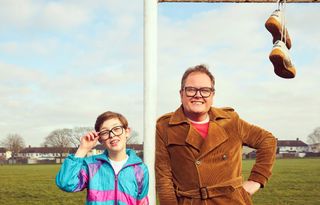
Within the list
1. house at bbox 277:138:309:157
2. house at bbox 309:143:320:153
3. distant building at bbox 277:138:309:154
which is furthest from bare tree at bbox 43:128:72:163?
house at bbox 309:143:320:153

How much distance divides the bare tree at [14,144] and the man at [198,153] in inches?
3444

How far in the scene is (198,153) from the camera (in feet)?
10.3

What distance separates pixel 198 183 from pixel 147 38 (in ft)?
3.23

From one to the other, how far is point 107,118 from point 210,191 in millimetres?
814

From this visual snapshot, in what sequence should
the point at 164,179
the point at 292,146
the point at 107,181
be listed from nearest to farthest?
the point at 107,181 → the point at 164,179 → the point at 292,146

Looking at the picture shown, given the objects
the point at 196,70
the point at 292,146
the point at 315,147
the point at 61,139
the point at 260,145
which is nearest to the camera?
the point at 196,70

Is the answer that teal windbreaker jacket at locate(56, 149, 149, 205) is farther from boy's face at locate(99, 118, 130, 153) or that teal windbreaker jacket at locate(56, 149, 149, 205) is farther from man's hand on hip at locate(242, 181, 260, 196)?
man's hand on hip at locate(242, 181, 260, 196)

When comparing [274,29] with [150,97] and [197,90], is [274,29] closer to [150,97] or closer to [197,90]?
[197,90]

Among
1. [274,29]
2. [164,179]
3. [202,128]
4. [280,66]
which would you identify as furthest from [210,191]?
[274,29]

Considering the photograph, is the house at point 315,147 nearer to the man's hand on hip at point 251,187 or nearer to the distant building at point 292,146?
the distant building at point 292,146

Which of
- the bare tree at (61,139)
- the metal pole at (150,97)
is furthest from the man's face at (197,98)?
the bare tree at (61,139)

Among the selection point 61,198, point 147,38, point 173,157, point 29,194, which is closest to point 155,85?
point 147,38

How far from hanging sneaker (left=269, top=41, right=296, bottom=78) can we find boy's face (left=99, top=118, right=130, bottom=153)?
1084 mm

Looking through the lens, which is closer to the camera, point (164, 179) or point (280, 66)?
point (164, 179)
